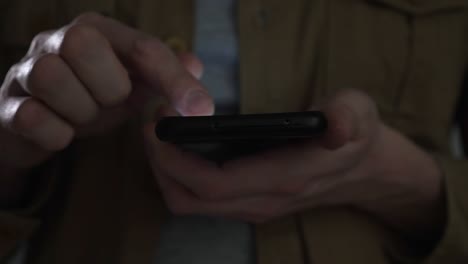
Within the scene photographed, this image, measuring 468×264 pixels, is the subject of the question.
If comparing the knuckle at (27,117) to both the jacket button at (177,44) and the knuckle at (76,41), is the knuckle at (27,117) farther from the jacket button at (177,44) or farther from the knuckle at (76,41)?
the jacket button at (177,44)

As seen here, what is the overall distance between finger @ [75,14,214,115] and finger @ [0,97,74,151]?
2.9 inches

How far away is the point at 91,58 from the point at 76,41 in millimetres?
16

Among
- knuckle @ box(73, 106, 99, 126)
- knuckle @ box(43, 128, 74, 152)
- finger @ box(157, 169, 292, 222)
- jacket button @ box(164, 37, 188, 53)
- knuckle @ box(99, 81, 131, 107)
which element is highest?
knuckle @ box(99, 81, 131, 107)

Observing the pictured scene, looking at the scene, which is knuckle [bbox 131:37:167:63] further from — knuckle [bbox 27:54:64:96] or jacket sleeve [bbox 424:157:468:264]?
jacket sleeve [bbox 424:157:468:264]

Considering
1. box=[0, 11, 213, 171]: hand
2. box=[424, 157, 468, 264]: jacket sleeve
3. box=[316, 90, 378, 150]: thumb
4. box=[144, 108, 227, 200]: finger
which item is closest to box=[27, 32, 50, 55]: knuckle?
box=[0, 11, 213, 171]: hand

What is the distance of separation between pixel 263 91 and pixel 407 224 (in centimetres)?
21

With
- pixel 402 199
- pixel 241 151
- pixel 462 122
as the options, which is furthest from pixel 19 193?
pixel 462 122

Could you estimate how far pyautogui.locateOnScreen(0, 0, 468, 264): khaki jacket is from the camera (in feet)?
1.81

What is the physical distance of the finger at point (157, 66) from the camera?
1.36ft

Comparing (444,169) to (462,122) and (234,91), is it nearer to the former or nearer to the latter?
(462,122)

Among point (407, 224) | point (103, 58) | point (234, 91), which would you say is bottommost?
point (407, 224)

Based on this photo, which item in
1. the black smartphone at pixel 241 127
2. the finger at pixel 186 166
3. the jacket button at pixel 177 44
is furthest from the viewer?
the jacket button at pixel 177 44

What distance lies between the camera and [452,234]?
57cm

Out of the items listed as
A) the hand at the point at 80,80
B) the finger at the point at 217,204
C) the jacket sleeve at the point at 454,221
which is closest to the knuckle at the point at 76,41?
the hand at the point at 80,80
